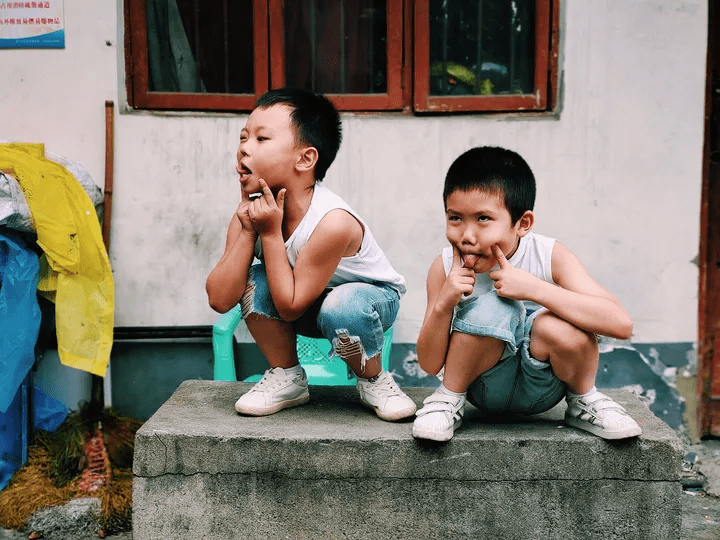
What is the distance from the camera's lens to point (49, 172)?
2922 mm

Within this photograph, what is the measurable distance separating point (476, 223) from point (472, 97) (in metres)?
1.59

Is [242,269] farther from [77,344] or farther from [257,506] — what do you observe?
[77,344]

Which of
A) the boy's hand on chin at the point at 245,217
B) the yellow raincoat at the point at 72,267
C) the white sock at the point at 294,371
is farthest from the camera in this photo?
the yellow raincoat at the point at 72,267

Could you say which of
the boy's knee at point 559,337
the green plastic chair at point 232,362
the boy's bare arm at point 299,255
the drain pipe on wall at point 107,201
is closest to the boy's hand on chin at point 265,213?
the boy's bare arm at point 299,255

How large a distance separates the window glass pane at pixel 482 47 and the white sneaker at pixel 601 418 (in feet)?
5.88

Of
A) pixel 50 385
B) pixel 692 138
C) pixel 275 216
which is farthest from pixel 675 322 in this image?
pixel 50 385

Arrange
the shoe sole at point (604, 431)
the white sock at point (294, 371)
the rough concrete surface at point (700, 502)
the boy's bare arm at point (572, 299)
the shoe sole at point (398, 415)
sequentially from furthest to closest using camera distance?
1. the rough concrete surface at point (700, 502)
2. the white sock at point (294, 371)
3. the shoe sole at point (398, 415)
4. the shoe sole at point (604, 431)
5. the boy's bare arm at point (572, 299)

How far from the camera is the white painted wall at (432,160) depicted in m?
3.35

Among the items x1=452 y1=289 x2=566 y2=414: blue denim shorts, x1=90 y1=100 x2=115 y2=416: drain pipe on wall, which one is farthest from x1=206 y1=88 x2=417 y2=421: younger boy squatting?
x1=90 y1=100 x2=115 y2=416: drain pipe on wall

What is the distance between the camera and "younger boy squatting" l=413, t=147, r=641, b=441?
77.6 inches

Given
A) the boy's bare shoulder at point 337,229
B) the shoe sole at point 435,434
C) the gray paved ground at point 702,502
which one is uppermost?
the boy's bare shoulder at point 337,229

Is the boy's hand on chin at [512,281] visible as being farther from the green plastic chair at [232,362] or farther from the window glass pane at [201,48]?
the window glass pane at [201,48]

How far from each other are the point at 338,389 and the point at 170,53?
6.03ft

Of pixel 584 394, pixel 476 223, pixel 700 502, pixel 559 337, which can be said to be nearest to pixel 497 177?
pixel 476 223
